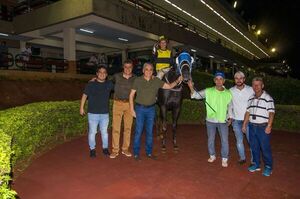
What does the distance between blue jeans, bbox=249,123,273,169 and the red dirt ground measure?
0.33m

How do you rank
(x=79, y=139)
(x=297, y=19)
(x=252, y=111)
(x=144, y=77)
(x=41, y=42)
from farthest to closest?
1. (x=297, y=19)
2. (x=41, y=42)
3. (x=79, y=139)
4. (x=144, y=77)
5. (x=252, y=111)

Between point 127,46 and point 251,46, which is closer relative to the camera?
point 127,46

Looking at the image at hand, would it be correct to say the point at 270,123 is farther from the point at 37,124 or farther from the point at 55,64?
the point at 55,64

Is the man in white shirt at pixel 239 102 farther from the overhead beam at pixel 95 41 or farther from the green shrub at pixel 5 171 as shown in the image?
the overhead beam at pixel 95 41

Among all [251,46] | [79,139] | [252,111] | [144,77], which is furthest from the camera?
[251,46]

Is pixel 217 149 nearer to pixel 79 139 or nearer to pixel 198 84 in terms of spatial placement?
pixel 79 139

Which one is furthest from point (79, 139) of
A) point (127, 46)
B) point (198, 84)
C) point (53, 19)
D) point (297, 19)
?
point (297, 19)

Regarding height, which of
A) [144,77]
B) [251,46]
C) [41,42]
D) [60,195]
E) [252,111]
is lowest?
[60,195]

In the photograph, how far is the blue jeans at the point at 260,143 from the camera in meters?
5.64

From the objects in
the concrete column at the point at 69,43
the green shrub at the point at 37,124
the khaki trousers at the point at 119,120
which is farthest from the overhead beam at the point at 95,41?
the khaki trousers at the point at 119,120

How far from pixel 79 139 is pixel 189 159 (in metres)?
3.66

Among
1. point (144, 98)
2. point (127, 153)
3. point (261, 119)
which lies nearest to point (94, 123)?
point (127, 153)

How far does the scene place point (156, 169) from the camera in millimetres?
6086

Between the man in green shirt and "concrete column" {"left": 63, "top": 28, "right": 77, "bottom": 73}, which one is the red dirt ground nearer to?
the man in green shirt
